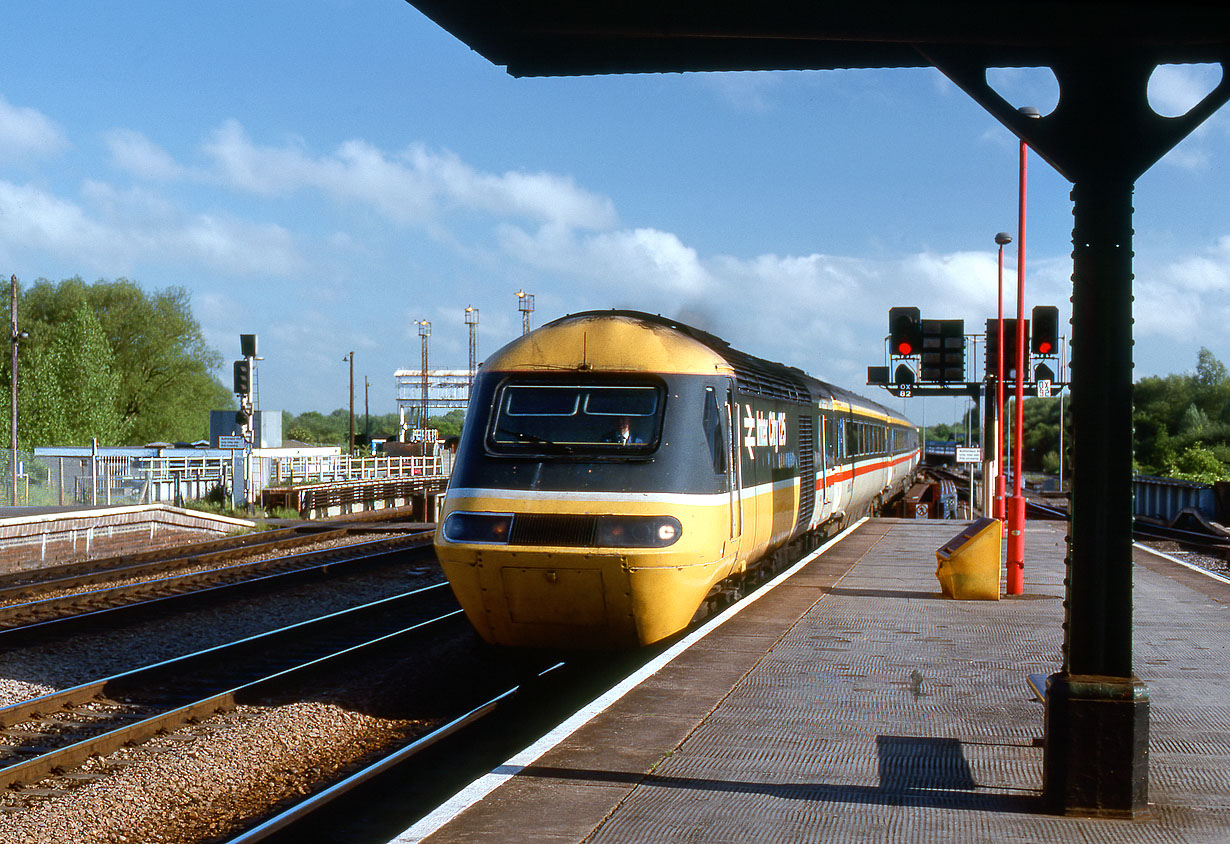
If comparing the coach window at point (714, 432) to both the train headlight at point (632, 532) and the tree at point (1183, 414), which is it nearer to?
the train headlight at point (632, 532)

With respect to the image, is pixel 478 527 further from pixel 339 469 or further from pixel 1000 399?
pixel 339 469

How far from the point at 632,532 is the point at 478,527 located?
3.92ft

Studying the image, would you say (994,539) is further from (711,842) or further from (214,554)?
(214,554)

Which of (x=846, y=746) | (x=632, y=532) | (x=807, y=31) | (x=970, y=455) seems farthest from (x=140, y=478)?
(x=807, y=31)

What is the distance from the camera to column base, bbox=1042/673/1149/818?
5.12 meters

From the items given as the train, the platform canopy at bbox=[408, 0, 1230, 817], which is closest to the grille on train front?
the train

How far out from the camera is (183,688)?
10.0 meters

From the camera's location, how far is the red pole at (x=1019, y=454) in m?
12.8

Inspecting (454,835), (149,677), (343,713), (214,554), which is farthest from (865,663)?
(214,554)

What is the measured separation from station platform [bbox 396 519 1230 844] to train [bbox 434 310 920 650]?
2.43 feet

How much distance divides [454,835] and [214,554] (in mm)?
16847

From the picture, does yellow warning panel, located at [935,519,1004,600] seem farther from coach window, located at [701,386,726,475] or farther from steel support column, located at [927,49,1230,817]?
steel support column, located at [927,49,1230,817]

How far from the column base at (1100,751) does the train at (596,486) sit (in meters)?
4.04

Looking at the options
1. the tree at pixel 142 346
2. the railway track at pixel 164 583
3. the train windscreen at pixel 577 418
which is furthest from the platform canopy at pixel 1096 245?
the tree at pixel 142 346
